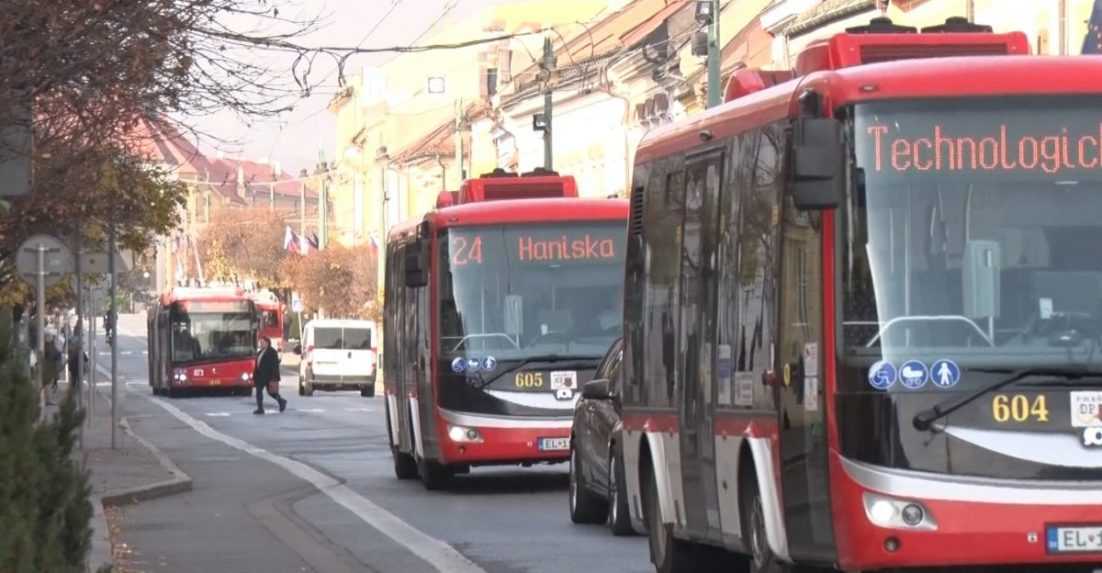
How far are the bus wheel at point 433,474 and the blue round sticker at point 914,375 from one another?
14.8 metres

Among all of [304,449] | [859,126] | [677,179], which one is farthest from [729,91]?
[304,449]

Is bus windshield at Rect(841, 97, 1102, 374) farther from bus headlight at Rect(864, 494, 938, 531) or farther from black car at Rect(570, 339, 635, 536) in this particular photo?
black car at Rect(570, 339, 635, 536)

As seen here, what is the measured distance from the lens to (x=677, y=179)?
14.5 meters

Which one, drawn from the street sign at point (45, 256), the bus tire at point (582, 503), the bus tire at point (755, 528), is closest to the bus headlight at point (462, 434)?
the bus tire at point (582, 503)

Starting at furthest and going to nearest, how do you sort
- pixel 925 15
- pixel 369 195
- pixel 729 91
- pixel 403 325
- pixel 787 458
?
pixel 369 195 → pixel 925 15 → pixel 403 325 → pixel 729 91 → pixel 787 458

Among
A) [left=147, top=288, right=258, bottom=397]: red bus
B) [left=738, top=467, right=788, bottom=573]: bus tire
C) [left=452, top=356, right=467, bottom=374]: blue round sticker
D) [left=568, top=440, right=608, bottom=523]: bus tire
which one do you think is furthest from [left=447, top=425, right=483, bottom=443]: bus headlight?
[left=147, top=288, right=258, bottom=397]: red bus

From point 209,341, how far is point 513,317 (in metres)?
50.3

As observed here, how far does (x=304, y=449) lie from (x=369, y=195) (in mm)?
103039

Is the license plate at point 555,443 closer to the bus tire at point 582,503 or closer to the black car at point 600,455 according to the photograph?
the black car at point 600,455

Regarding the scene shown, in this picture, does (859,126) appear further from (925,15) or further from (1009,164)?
(925,15)

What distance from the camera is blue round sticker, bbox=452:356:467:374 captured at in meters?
24.6

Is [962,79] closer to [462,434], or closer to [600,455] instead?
[600,455]

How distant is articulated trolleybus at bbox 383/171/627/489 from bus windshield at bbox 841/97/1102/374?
12.7m

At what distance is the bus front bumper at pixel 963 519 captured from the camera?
11.1m
